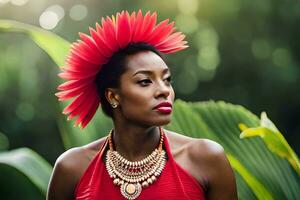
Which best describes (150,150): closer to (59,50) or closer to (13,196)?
(59,50)

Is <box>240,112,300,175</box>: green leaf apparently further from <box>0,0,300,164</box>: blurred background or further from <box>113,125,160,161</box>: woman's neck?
<box>0,0,300,164</box>: blurred background

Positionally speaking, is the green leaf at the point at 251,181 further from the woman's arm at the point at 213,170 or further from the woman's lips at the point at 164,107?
the woman's lips at the point at 164,107

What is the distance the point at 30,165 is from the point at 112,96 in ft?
1.31

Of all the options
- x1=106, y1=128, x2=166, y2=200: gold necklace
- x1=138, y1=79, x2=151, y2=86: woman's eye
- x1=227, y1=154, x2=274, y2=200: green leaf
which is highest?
x1=138, y1=79, x2=151, y2=86: woman's eye

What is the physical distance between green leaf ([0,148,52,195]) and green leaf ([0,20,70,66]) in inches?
9.8

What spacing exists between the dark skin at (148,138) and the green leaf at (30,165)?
221 mm

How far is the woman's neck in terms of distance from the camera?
1559 mm

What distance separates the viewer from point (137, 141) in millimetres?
1560

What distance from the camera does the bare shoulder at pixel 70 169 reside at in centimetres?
160

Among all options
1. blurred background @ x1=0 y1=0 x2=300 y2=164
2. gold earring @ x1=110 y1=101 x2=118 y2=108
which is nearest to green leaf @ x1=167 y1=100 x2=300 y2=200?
gold earring @ x1=110 y1=101 x2=118 y2=108

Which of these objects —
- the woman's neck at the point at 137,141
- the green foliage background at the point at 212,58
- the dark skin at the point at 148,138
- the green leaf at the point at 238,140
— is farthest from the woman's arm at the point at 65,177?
the green foliage background at the point at 212,58

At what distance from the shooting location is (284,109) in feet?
19.6

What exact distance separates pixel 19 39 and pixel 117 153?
554 centimetres

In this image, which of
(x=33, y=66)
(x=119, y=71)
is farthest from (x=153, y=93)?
(x=33, y=66)
